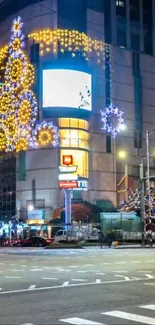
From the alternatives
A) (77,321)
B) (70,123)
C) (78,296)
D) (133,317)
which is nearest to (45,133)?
(70,123)

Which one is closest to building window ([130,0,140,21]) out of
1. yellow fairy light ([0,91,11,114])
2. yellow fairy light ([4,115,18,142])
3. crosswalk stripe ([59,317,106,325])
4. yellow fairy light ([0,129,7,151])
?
yellow fairy light ([0,91,11,114])

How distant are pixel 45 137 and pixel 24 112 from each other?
430cm

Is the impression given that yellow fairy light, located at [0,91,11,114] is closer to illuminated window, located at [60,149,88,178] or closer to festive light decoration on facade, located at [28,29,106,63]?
festive light decoration on facade, located at [28,29,106,63]

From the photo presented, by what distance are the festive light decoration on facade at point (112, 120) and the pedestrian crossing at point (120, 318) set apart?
60190 millimetres

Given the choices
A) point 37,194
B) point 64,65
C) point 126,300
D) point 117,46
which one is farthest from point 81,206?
point 126,300

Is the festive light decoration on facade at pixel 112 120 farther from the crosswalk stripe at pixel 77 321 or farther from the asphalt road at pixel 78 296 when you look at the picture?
the crosswalk stripe at pixel 77 321

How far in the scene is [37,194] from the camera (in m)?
66.6

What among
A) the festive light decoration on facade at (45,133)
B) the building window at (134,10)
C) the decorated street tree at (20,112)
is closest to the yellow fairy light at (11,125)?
the decorated street tree at (20,112)

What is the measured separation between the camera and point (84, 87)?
6681 cm

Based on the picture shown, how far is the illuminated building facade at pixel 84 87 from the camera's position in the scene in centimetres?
6594

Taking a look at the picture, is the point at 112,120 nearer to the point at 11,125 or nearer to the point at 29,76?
the point at 29,76

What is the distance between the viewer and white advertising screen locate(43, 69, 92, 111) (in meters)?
65.8

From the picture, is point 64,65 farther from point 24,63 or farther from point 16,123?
point 16,123

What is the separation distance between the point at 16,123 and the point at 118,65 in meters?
18.9
